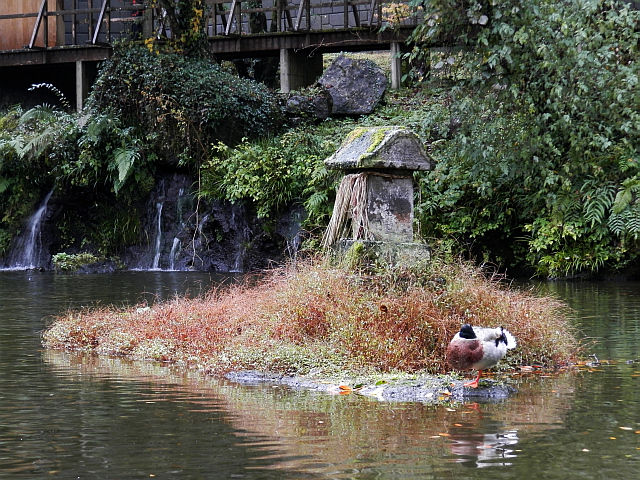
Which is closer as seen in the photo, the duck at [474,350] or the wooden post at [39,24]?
the duck at [474,350]

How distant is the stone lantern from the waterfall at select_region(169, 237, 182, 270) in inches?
479

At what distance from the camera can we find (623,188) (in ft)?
61.0

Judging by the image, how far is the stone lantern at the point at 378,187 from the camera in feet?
34.5

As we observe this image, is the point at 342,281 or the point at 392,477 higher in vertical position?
the point at 342,281

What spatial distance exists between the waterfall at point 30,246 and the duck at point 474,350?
17.3 meters

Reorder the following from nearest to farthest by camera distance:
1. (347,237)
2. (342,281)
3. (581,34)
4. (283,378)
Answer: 1. (283,378)
2. (342,281)
3. (347,237)
4. (581,34)

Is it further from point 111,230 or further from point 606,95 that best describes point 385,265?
point 111,230

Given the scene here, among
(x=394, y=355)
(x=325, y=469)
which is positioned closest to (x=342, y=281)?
(x=394, y=355)

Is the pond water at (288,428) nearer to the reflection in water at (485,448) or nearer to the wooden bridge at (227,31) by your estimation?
the reflection in water at (485,448)

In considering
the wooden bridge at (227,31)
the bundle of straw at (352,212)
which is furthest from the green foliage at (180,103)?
the bundle of straw at (352,212)

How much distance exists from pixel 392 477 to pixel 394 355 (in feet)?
11.6

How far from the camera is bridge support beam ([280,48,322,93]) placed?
27.2m

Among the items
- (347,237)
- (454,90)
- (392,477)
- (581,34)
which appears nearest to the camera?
(392,477)

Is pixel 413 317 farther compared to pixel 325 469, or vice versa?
pixel 413 317
